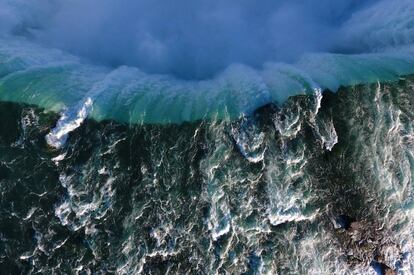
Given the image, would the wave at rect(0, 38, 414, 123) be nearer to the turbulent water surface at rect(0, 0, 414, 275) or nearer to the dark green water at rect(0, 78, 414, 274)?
the turbulent water surface at rect(0, 0, 414, 275)

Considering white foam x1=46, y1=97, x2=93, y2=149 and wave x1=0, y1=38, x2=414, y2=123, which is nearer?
white foam x1=46, y1=97, x2=93, y2=149

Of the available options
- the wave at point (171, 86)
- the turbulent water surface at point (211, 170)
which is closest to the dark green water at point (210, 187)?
the turbulent water surface at point (211, 170)

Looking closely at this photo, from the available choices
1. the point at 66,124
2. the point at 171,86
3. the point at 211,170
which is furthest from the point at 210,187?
the point at 66,124

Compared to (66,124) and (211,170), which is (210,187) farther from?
(66,124)

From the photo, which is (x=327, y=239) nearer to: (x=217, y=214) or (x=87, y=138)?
(x=217, y=214)

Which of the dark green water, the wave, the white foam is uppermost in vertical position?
the wave

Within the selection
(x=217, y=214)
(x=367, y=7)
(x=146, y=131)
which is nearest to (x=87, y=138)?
(x=146, y=131)

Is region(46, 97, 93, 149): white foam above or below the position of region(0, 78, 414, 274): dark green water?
above

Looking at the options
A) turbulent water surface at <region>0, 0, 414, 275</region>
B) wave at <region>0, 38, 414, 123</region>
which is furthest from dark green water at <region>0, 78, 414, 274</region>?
wave at <region>0, 38, 414, 123</region>
